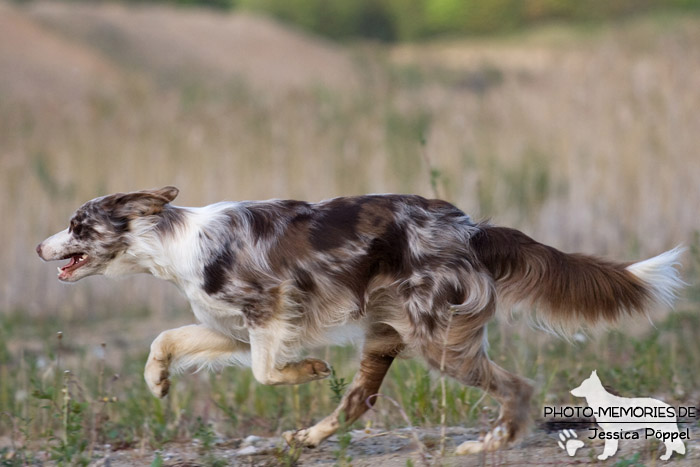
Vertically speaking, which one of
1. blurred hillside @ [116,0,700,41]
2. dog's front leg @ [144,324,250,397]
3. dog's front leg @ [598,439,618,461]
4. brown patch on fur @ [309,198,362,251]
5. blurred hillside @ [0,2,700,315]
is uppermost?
blurred hillside @ [116,0,700,41]

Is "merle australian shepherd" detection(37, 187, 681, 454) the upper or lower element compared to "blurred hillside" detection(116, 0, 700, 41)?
lower

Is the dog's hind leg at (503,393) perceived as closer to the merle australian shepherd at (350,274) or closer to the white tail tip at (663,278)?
the merle australian shepherd at (350,274)

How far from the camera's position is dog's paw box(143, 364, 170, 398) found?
4.45 meters

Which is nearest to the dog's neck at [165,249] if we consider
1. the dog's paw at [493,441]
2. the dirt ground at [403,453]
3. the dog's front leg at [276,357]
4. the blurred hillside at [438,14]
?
the dog's front leg at [276,357]

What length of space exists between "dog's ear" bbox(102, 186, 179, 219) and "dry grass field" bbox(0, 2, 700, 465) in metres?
1.15

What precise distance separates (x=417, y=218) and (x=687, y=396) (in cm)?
214

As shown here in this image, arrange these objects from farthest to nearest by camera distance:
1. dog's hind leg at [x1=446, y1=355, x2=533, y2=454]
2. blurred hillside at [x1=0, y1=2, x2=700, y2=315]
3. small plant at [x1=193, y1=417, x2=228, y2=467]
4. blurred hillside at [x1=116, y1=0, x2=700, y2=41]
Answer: blurred hillside at [x1=116, y1=0, x2=700, y2=41], blurred hillside at [x1=0, y1=2, x2=700, y2=315], dog's hind leg at [x1=446, y1=355, x2=533, y2=454], small plant at [x1=193, y1=417, x2=228, y2=467]

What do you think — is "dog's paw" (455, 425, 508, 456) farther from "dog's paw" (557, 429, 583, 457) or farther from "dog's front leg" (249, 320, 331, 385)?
"dog's front leg" (249, 320, 331, 385)

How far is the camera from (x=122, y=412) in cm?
580

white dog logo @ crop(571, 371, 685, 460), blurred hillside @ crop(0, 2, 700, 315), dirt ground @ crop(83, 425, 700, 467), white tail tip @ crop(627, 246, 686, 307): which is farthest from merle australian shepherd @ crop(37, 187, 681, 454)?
blurred hillside @ crop(0, 2, 700, 315)

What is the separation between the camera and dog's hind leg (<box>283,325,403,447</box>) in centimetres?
456

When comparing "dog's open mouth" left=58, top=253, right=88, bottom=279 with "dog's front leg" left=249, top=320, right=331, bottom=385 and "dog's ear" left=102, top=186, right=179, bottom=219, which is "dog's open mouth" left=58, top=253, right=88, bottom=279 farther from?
"dog's front leg" left=249, top=320, right=331, bottom=385

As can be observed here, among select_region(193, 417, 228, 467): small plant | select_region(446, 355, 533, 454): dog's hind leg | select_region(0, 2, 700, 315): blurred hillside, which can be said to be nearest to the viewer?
select_region(193, 417, 228, 467): small plant

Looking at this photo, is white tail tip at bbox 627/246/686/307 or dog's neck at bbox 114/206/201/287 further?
white tail tip at bbox 627/246/686/307
